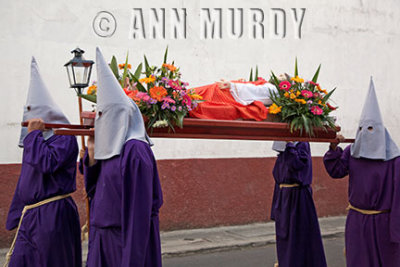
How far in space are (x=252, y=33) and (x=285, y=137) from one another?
4752 mm

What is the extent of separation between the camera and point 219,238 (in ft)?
25.4

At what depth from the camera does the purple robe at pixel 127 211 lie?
117 inches

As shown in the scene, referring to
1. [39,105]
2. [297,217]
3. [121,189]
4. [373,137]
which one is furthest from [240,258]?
[121,189]

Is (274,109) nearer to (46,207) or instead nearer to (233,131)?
(233,131)

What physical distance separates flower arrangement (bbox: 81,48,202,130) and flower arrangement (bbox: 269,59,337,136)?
915 mm

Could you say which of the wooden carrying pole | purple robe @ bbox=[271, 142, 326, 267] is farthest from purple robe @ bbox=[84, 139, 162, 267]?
purple robe @ bbox=[271, 142, 326, 267]

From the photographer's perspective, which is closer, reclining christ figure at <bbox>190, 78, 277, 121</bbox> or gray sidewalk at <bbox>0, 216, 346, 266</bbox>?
reclining christ figure at <bbox>190, 78, 277, 121</bbox>

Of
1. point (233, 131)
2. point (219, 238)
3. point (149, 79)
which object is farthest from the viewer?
point (219, 238)

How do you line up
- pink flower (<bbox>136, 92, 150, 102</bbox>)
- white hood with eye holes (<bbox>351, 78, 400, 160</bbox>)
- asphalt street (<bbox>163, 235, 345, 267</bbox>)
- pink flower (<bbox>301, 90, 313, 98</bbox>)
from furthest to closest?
asphalt street (<bbox>163, 235, 345, 267</bbox>) < white hood with eye holes (<bbox>351, 78, 400, 160</bbox>) < pink flower (<bbox>301, 90, 313, 98</bbox>) < pink flower (<bbox>136, 92, 150, 102</bbox>)

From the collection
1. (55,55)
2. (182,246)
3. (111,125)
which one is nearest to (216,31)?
(55,55)

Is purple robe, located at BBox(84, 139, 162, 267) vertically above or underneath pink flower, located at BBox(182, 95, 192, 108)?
underneath

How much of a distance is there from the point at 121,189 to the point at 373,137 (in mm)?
2815

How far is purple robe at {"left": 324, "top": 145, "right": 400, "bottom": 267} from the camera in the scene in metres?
4.62

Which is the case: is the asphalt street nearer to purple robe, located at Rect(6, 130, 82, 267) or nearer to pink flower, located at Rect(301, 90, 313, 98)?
purple robe, located at Rect(6, 130, 82, 267)
